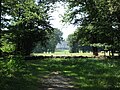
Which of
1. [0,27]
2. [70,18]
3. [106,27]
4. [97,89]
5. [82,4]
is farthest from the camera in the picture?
[70,18]

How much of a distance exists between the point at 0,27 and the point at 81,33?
107 feet

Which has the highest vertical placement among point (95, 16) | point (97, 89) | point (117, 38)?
point (95, 16)

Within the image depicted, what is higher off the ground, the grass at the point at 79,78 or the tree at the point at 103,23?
the tree at the point at 103,23

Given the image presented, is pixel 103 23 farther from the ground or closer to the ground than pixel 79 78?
→ farther from the ground

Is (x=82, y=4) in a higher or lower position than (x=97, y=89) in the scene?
higher

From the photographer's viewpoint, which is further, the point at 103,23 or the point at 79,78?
the point at 103,23

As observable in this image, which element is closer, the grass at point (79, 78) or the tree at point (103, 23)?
the grass at point (79, 78)

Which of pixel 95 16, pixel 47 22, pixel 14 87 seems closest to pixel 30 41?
pixel 47 22

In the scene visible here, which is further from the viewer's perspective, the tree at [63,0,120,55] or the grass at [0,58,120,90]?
the tree at [63,0,120,55]

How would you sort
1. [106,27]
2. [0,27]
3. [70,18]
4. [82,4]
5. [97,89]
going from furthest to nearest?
[70,18] → [82,4] → [106,27] → [0,27] → [97,89]

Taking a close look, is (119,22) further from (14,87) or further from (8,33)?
(14,87)

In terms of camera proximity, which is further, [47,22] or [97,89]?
[47,22]

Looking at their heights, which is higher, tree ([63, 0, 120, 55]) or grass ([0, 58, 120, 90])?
tree ([63, 0, 120, 55])

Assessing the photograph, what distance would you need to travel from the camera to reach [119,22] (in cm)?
4416
